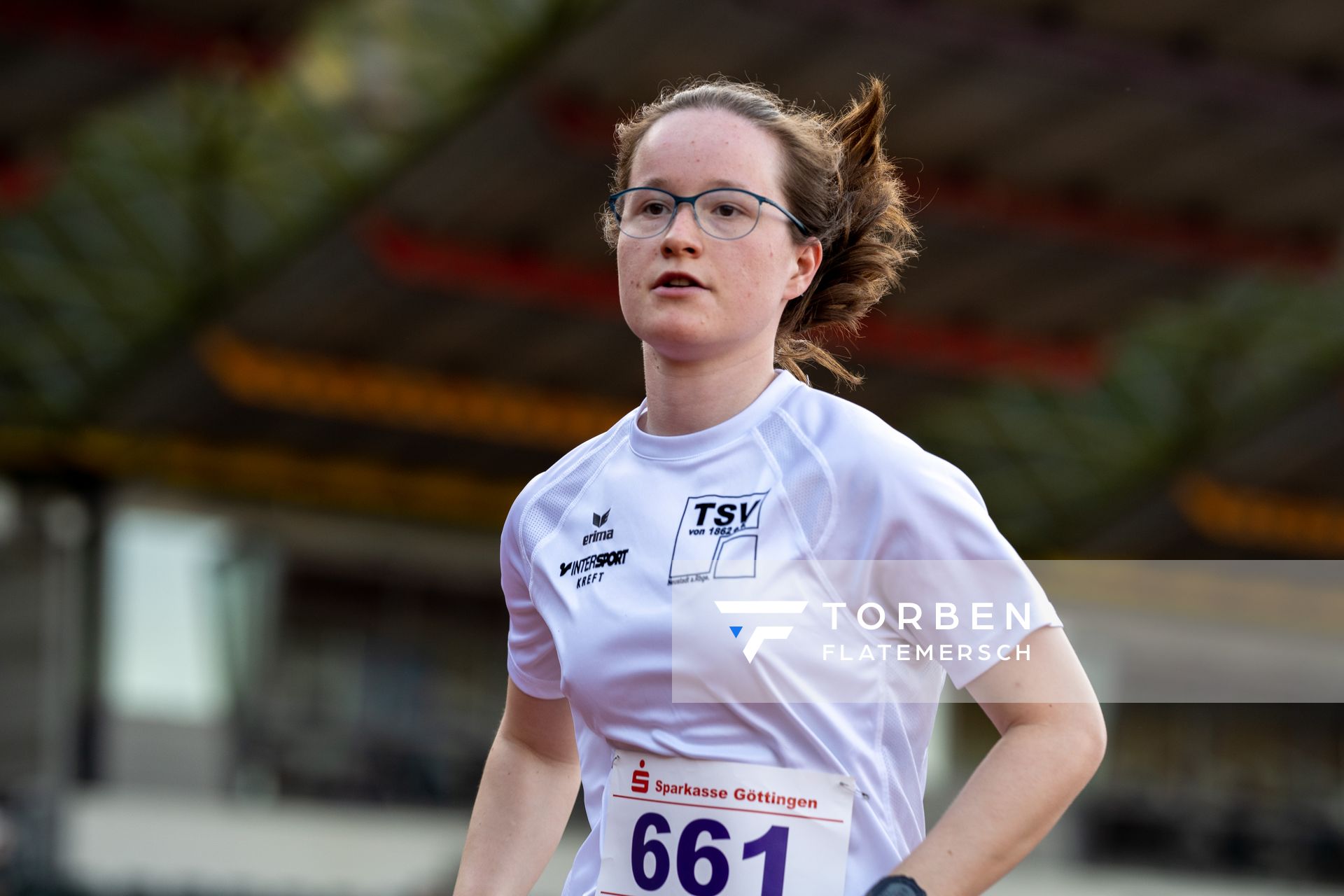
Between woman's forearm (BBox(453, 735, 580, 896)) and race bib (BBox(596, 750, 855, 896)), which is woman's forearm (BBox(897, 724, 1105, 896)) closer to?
race bib (BBox(596, 750, 855, 896))

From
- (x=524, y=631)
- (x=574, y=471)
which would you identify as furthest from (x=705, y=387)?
(x=524, y=631)

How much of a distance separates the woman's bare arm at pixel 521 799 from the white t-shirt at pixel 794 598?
28cm

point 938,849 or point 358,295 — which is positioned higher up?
point 358,295

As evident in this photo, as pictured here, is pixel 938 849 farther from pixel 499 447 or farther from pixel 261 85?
pixel 499 447

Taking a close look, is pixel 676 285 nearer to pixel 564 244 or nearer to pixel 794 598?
pixel 794 598

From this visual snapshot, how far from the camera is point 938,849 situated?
226 cm

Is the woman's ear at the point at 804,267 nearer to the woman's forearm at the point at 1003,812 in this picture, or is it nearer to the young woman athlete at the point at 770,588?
the young woman athlete at the point at 770,588

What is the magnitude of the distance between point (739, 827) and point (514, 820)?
69cm

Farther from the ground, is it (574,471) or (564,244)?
(564,244)

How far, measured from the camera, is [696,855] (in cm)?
256

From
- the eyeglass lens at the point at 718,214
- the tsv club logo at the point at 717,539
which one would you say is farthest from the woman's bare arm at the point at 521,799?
the eyeglass lens at the point at 718,214

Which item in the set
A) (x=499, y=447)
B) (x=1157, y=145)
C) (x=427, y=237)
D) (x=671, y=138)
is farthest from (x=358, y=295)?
(x=671, y=138)

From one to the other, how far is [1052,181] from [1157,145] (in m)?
1.48

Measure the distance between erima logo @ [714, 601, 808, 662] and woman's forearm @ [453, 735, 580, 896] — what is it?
0.70m
